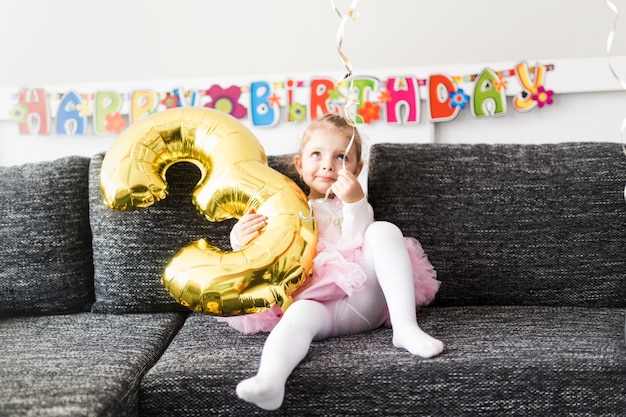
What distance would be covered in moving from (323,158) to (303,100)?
1.85 feet

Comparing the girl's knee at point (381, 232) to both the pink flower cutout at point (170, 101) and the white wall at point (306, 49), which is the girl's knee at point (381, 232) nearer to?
the white wall at point (306, 49)

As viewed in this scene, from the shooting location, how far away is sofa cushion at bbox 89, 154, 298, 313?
60.9 inches

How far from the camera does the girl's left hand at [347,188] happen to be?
4.64 feet

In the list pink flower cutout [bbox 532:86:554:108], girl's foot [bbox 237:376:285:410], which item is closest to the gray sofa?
girl's foot [bbox 237:376:285:410]

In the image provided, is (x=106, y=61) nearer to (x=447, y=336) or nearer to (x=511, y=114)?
(x=511, y=114)

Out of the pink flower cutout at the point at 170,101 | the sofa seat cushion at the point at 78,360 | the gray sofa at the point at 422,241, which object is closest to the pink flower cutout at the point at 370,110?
the gray sofa at the point at 422,241

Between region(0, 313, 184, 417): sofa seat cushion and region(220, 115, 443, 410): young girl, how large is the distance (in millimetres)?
211

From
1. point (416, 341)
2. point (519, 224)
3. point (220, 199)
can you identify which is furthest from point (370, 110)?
point (416, 341)

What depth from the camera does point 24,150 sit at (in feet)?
7.20

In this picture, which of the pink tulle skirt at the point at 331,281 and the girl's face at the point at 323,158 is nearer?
the pink tulle skirt at the point at 331,281

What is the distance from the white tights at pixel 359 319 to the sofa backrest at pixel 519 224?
7.8 inches

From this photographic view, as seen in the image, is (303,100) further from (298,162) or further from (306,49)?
(298,162)

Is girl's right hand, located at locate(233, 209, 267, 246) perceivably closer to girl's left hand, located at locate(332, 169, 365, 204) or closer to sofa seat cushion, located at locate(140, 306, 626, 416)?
girl's left hand, located at locate(332, 169, 365, 204)

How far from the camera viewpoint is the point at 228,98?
2082mm
